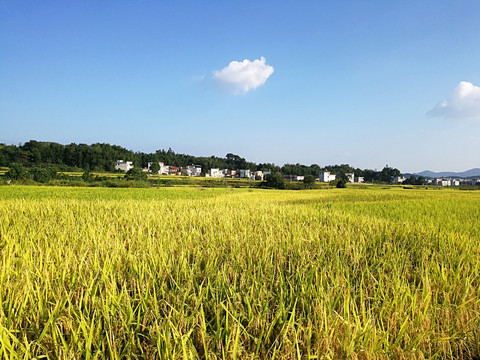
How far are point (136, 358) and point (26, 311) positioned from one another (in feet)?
3.49

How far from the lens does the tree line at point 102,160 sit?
76.7 m

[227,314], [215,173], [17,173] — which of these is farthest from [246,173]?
[227,314]

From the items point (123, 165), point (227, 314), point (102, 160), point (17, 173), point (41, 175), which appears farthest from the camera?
point (123, 165)

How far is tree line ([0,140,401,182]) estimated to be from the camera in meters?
76.7

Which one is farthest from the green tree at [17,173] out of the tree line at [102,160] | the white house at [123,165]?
the white house at [123,165]

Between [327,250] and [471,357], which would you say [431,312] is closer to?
[471,357]

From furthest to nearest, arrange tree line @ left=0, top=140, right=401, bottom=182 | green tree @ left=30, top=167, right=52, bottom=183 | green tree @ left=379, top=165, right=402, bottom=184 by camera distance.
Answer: green tree @ left=379, top=165, right=402, bottom=184 → tree line @ left=0, top=140, right=401, bottom=182 → green tree @ left=30, top=167, right=52, bottom=183

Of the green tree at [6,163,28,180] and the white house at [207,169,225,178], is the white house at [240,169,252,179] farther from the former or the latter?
the green tree at [6,163,28,180]

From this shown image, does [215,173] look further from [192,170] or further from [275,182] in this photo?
[275,182]

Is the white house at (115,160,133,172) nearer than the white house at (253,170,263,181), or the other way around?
the white house at (115,160,133,172)

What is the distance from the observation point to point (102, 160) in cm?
8388

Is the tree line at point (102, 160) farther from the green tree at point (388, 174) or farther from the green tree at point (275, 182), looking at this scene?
the green tree at point (275, 182)

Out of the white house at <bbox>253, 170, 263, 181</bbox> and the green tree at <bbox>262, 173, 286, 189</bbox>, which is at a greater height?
the white house at <bbox>253, 170, 263, 181</bbox>

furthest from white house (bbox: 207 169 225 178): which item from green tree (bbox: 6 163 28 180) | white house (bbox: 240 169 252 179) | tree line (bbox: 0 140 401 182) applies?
green tree (bbox: 6 163 28 180)
